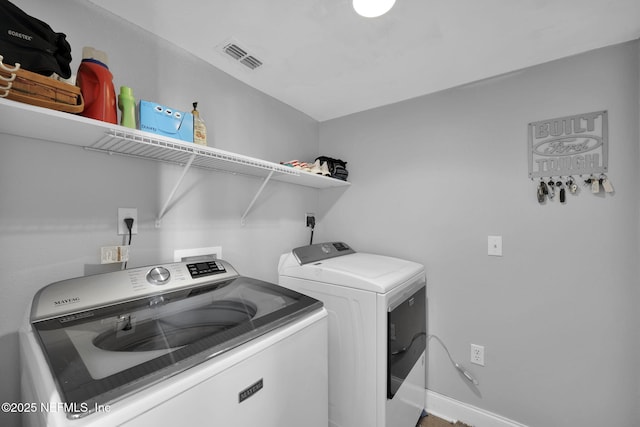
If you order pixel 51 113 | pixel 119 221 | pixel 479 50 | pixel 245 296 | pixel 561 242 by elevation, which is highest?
pixel 479 50

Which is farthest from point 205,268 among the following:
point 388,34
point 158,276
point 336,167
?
point 388,34

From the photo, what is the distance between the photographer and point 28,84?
0.83 m

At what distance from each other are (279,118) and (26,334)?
194 centimetres

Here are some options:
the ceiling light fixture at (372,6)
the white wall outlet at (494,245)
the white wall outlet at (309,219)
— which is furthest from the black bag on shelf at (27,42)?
the white wall outlet at (494,245)

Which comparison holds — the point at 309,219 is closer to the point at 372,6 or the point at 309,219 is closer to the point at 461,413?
the point at 372,6

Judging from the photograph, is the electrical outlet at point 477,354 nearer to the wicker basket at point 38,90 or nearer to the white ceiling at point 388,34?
the white ceiling at point 388,34

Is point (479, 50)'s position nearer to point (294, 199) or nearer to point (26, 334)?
point (294, 199)

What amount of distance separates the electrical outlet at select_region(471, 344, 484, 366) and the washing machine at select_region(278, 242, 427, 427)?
0.39 metres

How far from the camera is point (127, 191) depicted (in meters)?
1.33

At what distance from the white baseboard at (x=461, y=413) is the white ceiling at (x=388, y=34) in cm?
238

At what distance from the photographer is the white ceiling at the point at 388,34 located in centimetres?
128

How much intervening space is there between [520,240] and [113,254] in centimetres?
239

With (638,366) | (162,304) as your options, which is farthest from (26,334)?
(638,366)

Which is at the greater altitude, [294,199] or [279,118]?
[279,118]
